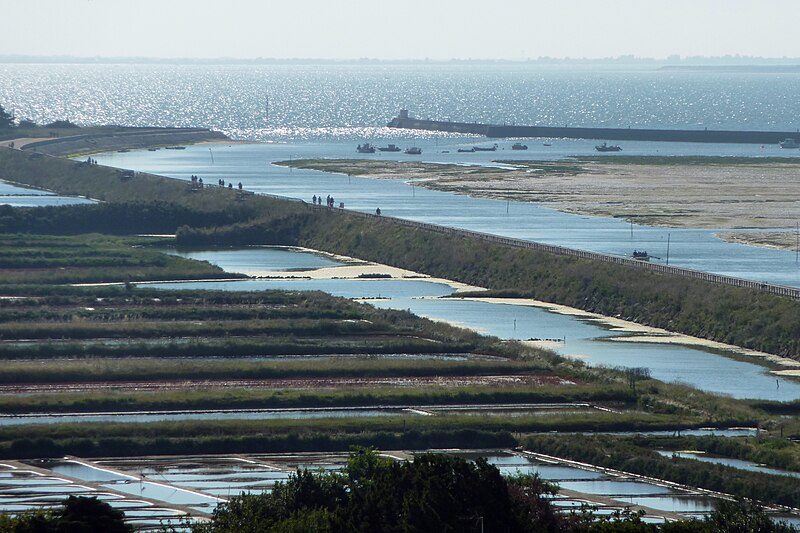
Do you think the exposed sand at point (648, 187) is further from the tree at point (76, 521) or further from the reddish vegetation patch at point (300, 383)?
the tree at point (76, 521)

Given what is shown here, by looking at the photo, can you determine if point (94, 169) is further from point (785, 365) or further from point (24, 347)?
point (785, 365)

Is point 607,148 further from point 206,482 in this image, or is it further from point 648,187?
point 206,482

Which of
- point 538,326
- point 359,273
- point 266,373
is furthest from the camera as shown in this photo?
point 359,273

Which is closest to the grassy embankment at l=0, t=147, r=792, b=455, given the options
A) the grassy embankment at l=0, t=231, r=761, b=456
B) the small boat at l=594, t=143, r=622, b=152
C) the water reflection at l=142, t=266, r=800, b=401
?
the grassy embankment at l=0, t=231, r=761, b=456

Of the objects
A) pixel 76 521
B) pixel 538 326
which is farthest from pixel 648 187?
pixel 76 521

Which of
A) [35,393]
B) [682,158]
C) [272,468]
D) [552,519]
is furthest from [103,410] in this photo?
[682,158]

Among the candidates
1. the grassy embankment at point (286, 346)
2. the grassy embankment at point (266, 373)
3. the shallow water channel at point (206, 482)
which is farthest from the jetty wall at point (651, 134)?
the shallow water channel at point (206, 482)

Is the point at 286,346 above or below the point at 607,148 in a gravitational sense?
above

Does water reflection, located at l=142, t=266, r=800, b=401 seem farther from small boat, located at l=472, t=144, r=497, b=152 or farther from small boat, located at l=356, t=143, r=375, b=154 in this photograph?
small boat, located at l=472, t=144, r=497, b=152
